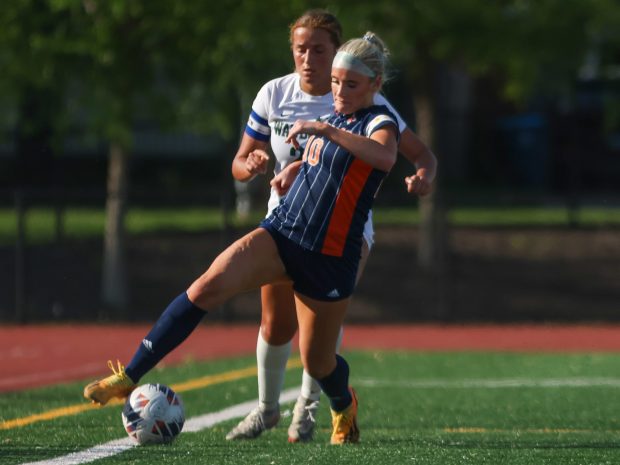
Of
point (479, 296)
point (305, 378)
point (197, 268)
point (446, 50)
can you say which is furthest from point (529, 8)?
point (305, 378)

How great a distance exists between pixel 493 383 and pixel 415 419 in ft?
9.64

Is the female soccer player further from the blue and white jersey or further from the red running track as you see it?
the red running track

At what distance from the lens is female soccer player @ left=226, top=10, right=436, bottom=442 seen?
7.00 m

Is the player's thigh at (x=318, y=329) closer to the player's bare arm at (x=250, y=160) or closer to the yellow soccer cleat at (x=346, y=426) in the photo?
the yellow soccer cleat at (x=346, y=426)

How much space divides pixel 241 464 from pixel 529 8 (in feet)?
51.9

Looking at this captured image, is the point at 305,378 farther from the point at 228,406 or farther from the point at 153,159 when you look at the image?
the point at 153,159

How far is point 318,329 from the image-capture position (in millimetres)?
6664

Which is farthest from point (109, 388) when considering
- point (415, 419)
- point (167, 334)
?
point (415, 419)

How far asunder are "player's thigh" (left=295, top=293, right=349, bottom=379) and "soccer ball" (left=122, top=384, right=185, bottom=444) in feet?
2.36

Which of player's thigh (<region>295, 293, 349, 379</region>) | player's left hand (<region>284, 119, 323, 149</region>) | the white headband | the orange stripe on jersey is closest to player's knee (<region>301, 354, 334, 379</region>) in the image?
player's thigh (<region>295, 293, 349, 379</region>)

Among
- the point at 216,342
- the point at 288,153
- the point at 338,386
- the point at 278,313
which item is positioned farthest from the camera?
the point at 216,342

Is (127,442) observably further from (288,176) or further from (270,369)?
(288,176)

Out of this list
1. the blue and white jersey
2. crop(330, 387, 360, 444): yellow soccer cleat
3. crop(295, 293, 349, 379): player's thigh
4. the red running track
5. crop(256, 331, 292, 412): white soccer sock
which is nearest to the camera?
crop(295, 293, 349, 379): player's thigh

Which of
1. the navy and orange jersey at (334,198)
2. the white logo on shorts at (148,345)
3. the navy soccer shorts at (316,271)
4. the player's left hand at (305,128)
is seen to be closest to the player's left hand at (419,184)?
the navy and orange jersey at (334,198)
